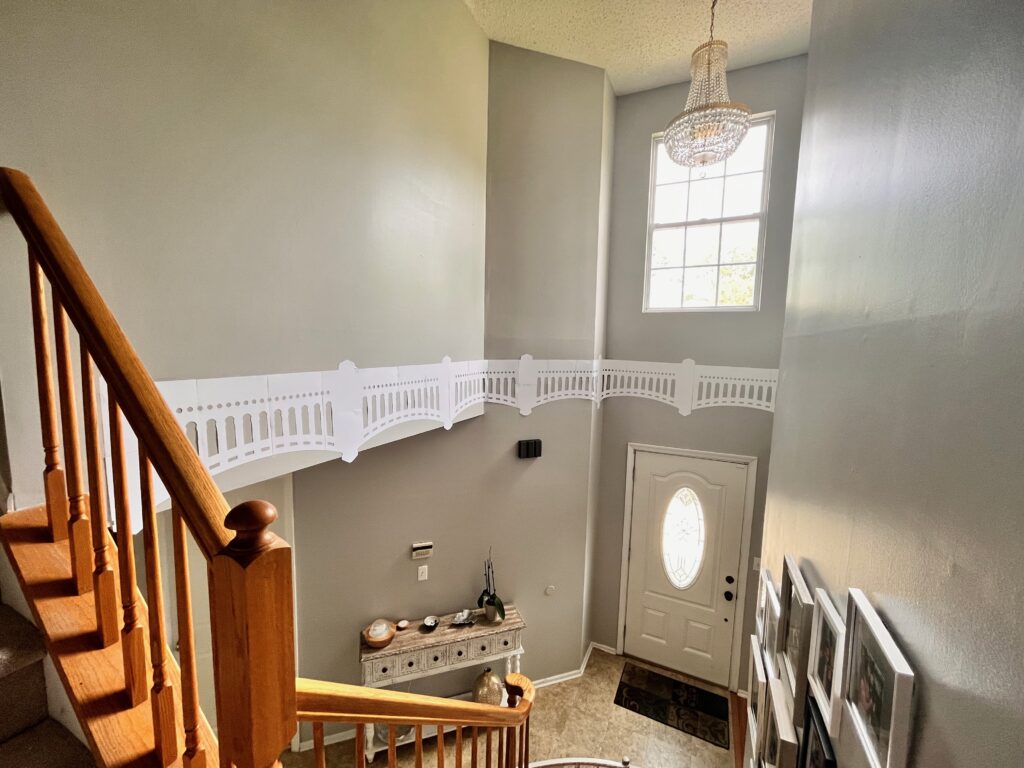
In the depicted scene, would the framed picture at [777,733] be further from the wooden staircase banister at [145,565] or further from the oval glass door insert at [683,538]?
the oval glass door insert at [683,538]

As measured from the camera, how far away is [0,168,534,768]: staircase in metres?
0.61

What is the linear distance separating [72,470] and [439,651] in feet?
9.81

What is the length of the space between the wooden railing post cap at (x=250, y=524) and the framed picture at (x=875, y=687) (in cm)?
98

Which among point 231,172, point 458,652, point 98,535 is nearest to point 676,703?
point 458,652

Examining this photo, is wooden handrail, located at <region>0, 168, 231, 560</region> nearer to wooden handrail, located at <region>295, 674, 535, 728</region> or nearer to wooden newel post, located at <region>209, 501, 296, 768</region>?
wooden newel post, located at <region>209, 501, 296, 768</region>

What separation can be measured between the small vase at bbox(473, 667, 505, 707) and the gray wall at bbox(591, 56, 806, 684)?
1265 millimetres

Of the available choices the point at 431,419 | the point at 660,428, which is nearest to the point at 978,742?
the point at 431,419

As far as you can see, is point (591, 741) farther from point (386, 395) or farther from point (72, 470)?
point (72, 470)

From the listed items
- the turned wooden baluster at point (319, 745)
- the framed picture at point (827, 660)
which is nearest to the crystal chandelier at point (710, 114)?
the framed picture at point (827, 660)

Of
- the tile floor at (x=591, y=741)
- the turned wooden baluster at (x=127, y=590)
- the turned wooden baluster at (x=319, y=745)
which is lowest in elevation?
the tile floor at (x=591, y=741)

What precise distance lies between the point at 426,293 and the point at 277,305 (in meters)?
0.99

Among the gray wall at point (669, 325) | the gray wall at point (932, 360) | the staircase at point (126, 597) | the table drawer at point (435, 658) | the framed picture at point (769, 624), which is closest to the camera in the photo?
the gray wall at point (932, 360)

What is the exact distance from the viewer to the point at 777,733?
1.19 metres

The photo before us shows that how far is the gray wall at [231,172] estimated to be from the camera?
3.19 ft
